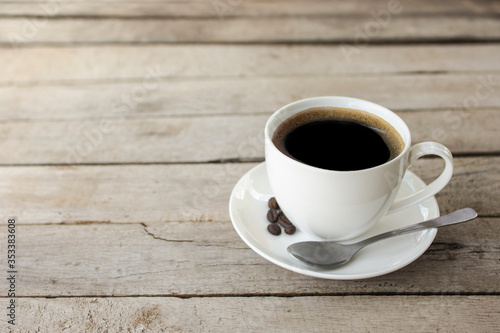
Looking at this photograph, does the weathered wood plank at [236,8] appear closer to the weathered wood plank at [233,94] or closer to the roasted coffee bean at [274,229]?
the weathered wood plank at [233,94]

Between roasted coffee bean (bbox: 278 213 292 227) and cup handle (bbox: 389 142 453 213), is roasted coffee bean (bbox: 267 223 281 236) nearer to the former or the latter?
roasted coffee bean (bbox: 278 213 292 227)

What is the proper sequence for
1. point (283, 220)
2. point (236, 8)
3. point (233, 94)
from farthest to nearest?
point (236, 8), point (233, 94), point (283, 220)

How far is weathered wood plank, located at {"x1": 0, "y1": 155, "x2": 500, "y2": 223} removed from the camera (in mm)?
826

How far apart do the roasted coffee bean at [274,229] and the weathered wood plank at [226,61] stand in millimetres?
665

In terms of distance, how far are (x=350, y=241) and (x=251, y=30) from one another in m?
0.99

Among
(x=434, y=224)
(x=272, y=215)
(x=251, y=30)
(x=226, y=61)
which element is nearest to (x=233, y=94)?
(x=226, y=61)

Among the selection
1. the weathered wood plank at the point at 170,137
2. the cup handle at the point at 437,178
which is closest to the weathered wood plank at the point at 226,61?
the weathered wood plank at the point at 170,137

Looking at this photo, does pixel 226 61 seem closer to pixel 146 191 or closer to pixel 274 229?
pixel 146 191

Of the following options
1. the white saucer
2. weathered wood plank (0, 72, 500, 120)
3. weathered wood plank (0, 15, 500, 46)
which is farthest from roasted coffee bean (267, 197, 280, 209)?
weathered wood plank (0, 15, 500, 46)

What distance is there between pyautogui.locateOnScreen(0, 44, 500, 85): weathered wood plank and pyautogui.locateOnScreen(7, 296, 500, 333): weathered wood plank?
0.78 metres

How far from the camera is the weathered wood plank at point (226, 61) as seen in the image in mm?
1299

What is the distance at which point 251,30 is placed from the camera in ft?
4.99

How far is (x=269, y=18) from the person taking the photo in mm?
1600

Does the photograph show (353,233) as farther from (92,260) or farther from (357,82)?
(357,82)
